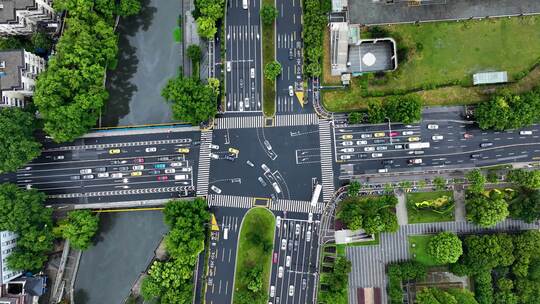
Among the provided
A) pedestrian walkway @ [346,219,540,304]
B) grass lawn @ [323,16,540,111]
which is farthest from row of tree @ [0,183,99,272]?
grass lawn @ [323,16,540,111]

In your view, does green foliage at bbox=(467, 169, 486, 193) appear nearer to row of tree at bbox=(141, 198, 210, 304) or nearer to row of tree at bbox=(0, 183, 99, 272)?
row of tree at bbox=(141, 198, 210, 304)

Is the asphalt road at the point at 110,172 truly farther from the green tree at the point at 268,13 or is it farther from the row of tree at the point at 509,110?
the row of tree at the point at 509,110

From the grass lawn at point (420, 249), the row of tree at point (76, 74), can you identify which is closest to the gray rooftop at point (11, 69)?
the row of tree at point (76, 74)

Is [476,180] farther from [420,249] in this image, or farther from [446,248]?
[420,249]

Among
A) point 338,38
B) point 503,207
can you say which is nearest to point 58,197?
point 338,38

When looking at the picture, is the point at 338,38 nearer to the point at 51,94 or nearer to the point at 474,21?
the point at 474,21

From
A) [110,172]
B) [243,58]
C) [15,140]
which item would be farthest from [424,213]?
[15,140]
